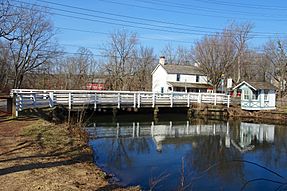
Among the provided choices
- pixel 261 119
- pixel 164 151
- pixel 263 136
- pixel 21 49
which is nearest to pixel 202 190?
pixel 164 151

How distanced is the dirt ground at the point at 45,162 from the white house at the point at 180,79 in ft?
120

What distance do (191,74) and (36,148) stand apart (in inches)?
1669

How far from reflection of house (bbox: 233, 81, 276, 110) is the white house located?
648 inches

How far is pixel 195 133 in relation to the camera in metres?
22.1

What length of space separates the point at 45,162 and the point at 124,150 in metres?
→ 6.86

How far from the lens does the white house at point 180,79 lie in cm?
4906

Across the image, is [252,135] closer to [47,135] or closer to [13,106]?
[47,135]

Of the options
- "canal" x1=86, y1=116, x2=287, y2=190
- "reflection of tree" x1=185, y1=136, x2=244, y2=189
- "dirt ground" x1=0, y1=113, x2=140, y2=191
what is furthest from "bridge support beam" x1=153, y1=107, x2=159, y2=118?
"dirt ground" x1=0, y1=113, x2=140, y2=191

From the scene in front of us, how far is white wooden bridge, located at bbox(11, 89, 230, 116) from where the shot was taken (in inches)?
862

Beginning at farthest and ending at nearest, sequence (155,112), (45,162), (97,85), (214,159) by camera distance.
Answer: (97,85) → (155,112) → (214,159) → (45,162)

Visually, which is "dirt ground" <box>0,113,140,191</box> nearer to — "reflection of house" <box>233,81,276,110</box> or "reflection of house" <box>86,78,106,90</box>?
"reflection of house" <box>233,81,276,110</box>

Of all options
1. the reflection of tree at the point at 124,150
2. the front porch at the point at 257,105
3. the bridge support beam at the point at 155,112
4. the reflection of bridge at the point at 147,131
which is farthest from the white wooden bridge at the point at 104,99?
the reflection of tree at the point at 124,150

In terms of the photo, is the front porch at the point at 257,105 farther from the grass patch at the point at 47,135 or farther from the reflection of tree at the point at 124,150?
the grass patch at the point at 47,135

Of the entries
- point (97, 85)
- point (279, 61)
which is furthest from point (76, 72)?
point (279, 61)
